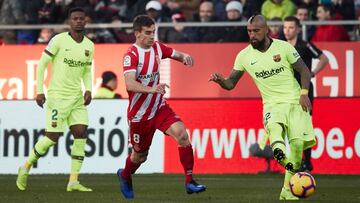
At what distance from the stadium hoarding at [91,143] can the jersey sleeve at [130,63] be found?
7241 mm

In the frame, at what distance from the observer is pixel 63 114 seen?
17.2 meters

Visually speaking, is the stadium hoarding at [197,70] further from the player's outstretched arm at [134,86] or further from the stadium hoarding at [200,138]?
the player's outstretched arm at [134,86]

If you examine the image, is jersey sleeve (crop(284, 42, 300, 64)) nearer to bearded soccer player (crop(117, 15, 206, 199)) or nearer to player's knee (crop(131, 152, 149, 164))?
bearded soccer player (crop(117, 15, 206, 199))

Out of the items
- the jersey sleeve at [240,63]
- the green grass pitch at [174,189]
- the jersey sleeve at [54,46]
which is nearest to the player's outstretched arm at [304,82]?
the jersey sleeve at [240,63]

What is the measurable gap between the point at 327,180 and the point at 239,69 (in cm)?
481

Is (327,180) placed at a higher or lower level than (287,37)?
lower

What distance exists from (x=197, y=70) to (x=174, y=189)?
6624mm

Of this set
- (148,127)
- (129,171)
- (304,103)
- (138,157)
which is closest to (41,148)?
(129,171)

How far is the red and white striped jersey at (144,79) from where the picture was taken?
48.4 ft

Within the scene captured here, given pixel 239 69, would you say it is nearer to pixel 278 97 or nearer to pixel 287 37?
pixel 278 97

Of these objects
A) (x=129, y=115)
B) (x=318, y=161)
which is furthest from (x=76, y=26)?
(x=318, y=161)

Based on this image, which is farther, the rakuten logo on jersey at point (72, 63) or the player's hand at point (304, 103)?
the rakuten logo on jersey at point (72, 63)

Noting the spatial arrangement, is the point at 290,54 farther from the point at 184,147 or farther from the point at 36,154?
the point at 36,154

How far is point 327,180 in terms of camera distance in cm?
1925
